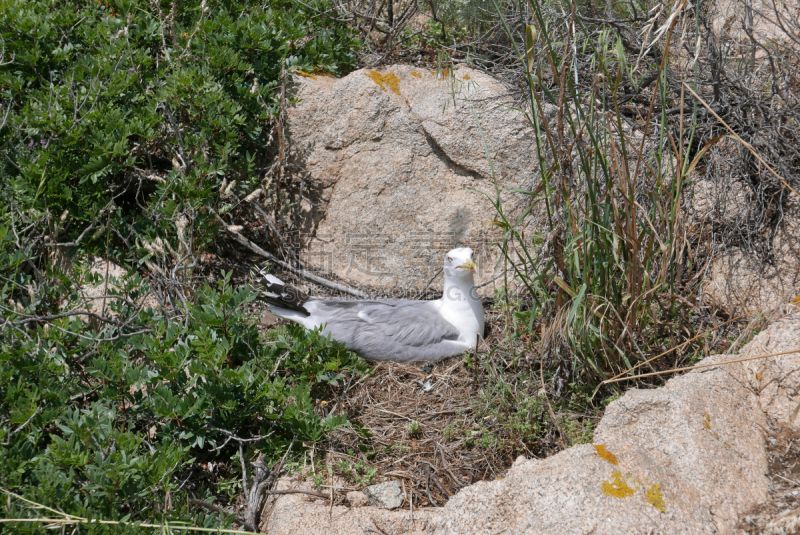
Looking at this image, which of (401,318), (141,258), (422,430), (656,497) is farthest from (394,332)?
(656,497)

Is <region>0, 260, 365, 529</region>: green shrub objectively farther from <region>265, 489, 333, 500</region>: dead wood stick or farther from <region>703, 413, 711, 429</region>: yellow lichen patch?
<region>703, 413, 711, 429</region>: yellow lichen patch

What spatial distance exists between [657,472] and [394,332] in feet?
6.50

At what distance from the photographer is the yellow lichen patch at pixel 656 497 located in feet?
5.78

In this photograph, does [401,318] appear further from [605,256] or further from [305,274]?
[605,256]

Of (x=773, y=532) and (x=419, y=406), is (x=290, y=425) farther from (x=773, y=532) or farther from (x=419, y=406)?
(x=773, y=532)

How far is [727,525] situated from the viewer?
1.72 metres

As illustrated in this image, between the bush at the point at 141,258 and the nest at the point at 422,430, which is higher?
the bush at the point at 141,258

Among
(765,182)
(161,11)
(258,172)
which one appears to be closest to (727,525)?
(765,182)

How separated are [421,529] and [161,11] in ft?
12.6

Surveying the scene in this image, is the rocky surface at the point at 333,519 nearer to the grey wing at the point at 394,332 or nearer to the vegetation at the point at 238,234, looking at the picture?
the vegetation at the point at 238,234

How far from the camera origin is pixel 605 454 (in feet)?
6.46

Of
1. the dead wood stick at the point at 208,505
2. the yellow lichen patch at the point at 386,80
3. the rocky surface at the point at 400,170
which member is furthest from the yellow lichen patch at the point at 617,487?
the yellow lichen patch at the point at 386,80

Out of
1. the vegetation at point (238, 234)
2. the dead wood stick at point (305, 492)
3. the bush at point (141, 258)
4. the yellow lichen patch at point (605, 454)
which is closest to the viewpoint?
the yellow lichen patch at point (605, 454)

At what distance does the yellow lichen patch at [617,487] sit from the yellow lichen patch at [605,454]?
0.06 metres
